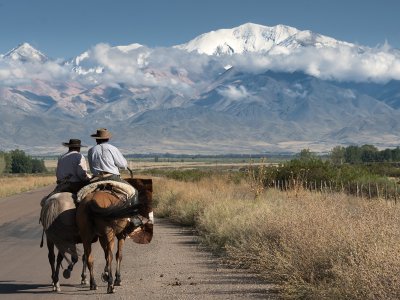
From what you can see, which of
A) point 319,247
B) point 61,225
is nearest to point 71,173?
point 61,225

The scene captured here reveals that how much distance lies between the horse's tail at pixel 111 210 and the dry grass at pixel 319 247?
2.34 m

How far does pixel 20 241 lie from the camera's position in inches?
811

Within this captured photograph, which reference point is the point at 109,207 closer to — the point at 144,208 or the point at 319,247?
the point at 144,208

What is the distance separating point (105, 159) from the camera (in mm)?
12914

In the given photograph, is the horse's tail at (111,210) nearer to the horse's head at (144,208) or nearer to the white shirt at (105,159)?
the white shirt at (105,159)

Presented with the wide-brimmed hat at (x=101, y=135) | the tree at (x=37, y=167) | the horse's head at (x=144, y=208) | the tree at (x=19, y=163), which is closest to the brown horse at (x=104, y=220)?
the horse's head at (x=144, y=208)

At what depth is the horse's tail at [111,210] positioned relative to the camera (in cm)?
1220

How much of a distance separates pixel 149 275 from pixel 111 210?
2.24m

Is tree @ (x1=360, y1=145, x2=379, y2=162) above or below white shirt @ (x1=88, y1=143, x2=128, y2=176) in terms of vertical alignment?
below

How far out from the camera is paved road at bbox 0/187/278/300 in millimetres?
11930

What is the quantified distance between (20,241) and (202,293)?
10.0m

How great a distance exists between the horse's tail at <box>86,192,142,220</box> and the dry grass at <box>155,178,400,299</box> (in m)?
2.34

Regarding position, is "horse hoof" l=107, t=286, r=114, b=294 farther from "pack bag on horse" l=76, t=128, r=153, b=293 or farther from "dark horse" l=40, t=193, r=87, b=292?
"dark horse" l=40, t=193, r=87, b=292

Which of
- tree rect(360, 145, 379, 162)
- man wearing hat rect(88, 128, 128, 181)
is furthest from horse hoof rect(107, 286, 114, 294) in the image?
tree rect(360, 145, 379, 162)
